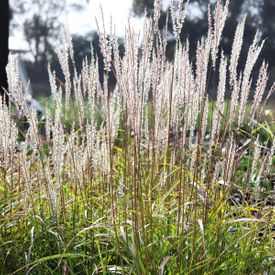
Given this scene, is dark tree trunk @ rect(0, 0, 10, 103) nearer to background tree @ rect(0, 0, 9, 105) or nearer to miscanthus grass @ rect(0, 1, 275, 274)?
background tree @ rect(0, 0, 9, 105)

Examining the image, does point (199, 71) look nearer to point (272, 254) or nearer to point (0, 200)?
point (272, 254)

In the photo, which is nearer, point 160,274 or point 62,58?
point 160,274

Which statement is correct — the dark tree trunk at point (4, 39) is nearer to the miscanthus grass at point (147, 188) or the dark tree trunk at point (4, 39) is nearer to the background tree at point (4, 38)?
the background tree at point (4, 38)

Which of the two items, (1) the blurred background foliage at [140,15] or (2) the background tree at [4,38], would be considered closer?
(2) the background tree at [4,38]

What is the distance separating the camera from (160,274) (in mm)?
1817

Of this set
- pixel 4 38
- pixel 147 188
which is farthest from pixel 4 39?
pixel 147 188

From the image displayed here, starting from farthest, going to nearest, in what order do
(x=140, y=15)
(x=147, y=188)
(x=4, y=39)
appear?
(x=140, y=15) → (x=4, y=39) → (x=147, y=188)

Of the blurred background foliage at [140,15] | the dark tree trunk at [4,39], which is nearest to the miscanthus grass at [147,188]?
the dark tree trunk at [4,39]

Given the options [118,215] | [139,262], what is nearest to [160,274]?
[139,262]

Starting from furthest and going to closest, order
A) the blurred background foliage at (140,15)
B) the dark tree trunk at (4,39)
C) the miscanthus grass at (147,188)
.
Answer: the blurred background foliage at (140,15) → the dark tree trunk at (4,39) → the miscanthus grass at (147,188)

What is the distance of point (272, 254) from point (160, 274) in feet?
1.91

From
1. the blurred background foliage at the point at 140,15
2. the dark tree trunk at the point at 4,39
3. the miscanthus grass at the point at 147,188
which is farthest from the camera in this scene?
the blurred background foliage at the point at 140,15

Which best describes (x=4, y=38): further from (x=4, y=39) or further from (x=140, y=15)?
(x=140, y=15)

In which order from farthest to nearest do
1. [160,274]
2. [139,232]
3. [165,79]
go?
[165,79]
[139,232]
[160,274]
